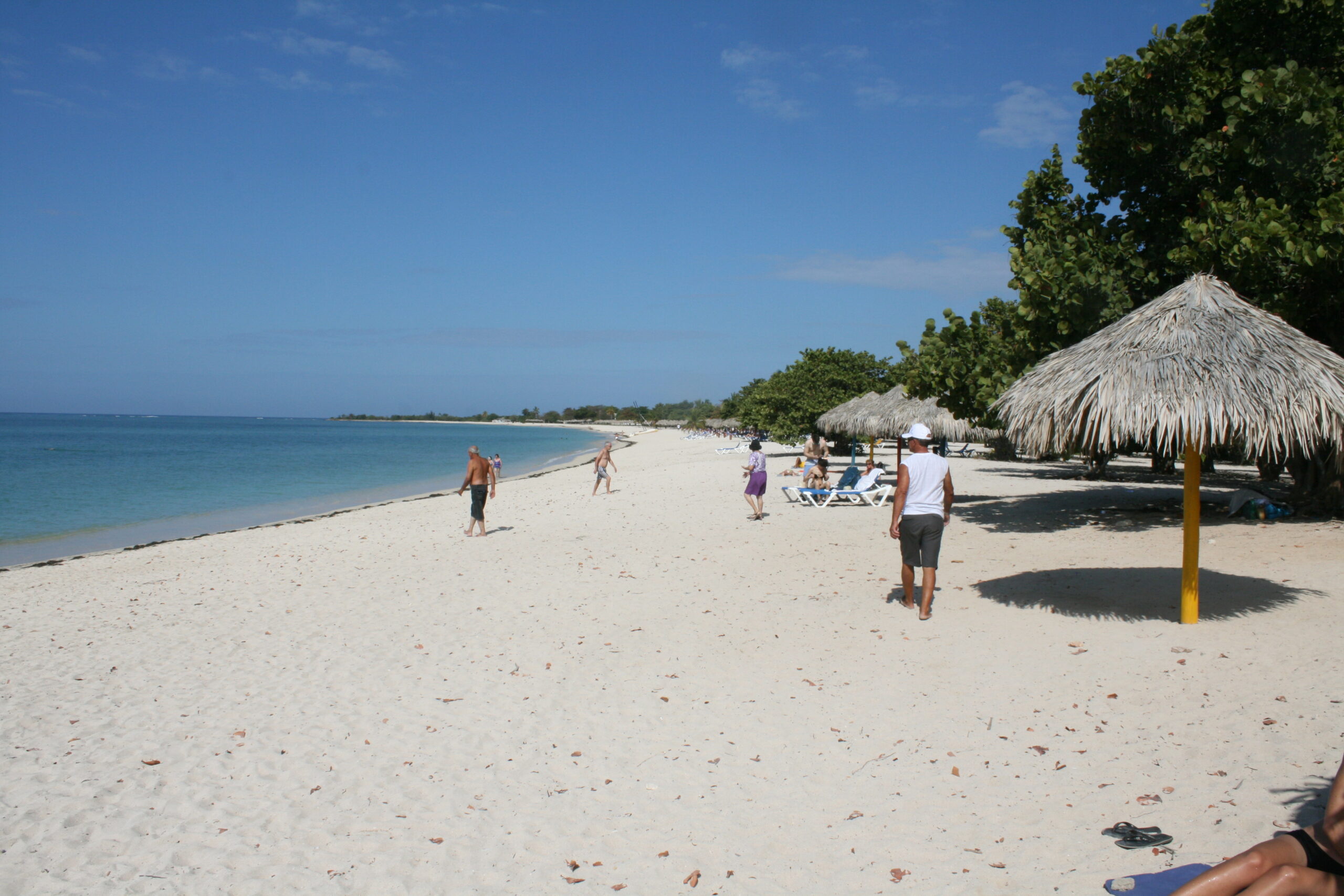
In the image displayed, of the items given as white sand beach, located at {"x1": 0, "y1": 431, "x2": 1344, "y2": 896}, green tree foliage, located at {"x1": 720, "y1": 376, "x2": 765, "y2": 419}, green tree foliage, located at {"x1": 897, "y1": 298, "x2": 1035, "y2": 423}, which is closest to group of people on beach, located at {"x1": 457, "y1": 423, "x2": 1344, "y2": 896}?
white sand beach, located at {"x1": 0, "y1": 431, "x2": 1344, "y2": 896}

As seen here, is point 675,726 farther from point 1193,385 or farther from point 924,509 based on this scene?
point 1193,385

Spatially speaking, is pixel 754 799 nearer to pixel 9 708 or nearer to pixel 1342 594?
pixel 9 708

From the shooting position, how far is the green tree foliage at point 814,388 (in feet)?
110

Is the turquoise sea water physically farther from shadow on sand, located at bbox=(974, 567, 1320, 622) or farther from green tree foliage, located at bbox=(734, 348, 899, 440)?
shadow on sand, located at bbox=(974, 567, 1320, 622)

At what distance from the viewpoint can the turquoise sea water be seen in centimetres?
2080

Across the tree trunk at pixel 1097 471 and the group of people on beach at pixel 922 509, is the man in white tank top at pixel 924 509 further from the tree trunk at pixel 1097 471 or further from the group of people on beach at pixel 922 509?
the tree trunk at pixel 1097 471

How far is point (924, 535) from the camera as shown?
7164mm

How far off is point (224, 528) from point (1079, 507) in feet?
63.6

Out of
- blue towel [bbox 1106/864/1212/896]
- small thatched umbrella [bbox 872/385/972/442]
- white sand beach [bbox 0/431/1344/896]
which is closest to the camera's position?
blue towel [bbox 1106/864/1212/896]

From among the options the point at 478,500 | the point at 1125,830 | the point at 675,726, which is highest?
the point at 478,500

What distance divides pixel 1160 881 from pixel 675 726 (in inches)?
115

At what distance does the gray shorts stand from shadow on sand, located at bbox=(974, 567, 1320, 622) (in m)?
1.02

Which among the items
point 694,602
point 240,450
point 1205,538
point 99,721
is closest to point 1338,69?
point 1205,538

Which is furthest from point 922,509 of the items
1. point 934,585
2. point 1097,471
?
point 1097,471
